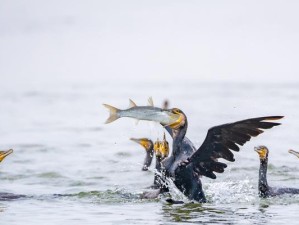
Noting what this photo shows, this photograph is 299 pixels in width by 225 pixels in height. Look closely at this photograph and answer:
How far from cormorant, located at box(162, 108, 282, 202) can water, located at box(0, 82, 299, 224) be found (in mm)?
328

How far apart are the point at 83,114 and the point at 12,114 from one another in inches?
83.6

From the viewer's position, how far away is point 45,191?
16844 mm

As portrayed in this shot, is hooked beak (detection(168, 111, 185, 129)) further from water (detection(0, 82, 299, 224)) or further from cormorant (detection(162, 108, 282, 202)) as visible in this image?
water (detection(0, 82, 299, 224))

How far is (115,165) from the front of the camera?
20391mm

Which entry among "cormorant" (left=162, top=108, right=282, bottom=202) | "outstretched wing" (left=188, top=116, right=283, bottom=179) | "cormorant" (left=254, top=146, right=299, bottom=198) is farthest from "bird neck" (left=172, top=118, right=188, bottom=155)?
"cormorant" (left=254, top=146, right=299, bottom=198)

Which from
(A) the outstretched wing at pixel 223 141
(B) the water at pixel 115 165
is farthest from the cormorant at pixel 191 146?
(B) the water at pixel 115 165

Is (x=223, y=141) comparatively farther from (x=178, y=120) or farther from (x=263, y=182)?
(x=263, y=182)

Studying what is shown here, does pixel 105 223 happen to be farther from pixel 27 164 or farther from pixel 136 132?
pixel 136 132

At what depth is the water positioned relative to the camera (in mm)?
14180

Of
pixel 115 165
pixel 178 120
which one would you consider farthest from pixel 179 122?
pixel 115 165

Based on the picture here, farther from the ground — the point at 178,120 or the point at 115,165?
the point at 178,120

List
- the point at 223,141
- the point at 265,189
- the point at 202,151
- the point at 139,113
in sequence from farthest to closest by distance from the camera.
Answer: the point at 265,189, the point at 202,151, the point at 223,141, the point at 139,113

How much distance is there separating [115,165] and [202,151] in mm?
6296

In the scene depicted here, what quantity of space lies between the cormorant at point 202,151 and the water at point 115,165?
0.33m
